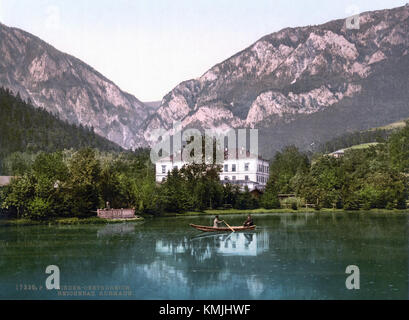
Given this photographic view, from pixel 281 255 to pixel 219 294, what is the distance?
935 cm

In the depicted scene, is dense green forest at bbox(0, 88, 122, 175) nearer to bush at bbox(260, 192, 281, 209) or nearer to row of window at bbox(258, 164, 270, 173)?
row of window at bbox(258, 164, 270, 173)

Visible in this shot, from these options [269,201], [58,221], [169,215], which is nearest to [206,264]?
[58,221]

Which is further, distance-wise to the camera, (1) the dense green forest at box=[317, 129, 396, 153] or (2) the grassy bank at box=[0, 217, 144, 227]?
(1) the dense green forest at box=[317, 129, 396, 153]

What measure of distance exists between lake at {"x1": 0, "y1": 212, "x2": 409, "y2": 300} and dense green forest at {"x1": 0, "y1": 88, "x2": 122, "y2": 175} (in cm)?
10342

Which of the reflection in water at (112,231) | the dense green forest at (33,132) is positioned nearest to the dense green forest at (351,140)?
the dense green forest at (33,132)

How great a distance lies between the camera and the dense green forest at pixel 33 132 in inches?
5581

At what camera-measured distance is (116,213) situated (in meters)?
55.4

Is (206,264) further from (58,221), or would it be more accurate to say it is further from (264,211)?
(264,211)

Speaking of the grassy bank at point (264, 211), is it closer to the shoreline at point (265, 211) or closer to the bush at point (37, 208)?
the shoreline at point (265, 211)

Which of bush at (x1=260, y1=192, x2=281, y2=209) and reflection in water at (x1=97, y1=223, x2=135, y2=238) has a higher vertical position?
bush at (x1=260, y1=192, x2=281, y2=209)

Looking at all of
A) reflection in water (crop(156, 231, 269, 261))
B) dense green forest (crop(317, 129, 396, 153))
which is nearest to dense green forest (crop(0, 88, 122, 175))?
dense green forest (crop(317, 129, 396, 153))

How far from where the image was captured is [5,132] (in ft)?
478

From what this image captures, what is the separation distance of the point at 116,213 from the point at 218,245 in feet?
82.8

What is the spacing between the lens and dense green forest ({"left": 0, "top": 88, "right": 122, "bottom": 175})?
141750 millimetres
